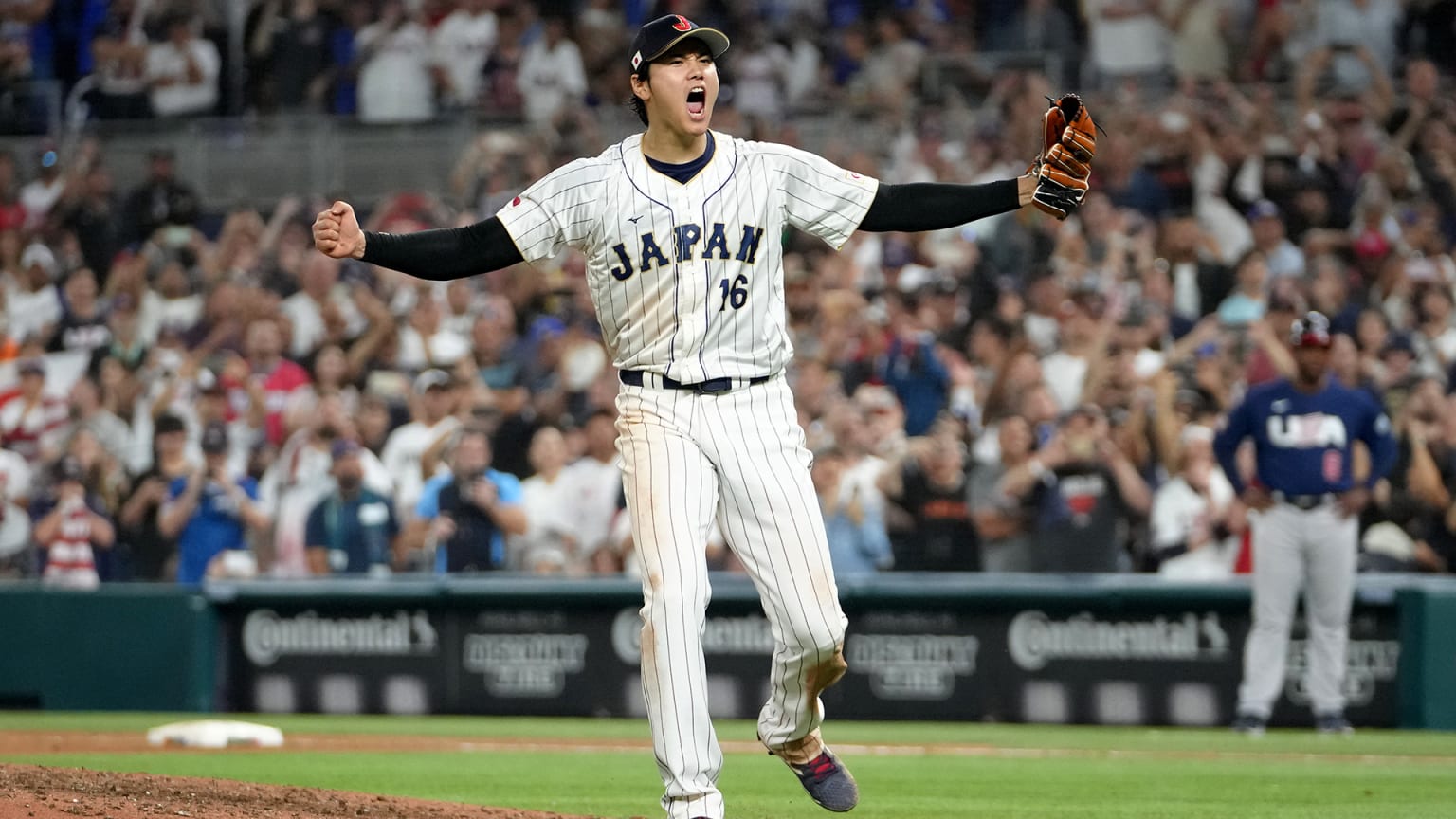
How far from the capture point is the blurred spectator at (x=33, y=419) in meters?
14.5

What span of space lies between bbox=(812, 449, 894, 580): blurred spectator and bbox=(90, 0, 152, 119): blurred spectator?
365 inches

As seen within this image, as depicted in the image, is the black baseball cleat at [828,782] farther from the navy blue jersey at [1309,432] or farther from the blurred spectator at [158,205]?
Result: the blurred spectator at [158,205]

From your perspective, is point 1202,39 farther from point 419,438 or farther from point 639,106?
point 639,106

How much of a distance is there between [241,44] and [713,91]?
1400 cm

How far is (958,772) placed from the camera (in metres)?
8.50

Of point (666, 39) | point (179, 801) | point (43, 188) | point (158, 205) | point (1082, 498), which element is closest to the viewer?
point (666, 39)

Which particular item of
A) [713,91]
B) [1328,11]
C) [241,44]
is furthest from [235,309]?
[713,91]

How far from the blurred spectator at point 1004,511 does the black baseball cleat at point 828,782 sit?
604 centimetres

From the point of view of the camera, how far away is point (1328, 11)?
15453mm

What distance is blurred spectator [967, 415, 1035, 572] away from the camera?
1165 cm

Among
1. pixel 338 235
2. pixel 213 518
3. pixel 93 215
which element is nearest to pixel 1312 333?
pixel 338 235

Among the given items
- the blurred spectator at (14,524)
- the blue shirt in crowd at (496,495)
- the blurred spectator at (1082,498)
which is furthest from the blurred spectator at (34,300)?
the blurred spectator at (1082,498)

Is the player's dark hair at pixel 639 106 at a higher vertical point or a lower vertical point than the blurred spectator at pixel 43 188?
lower

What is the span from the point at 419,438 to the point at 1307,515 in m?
5.82
